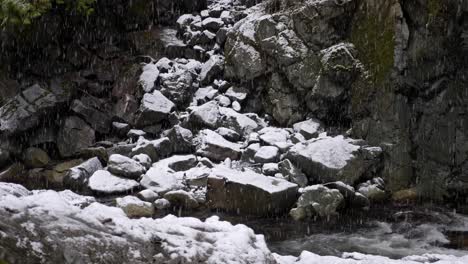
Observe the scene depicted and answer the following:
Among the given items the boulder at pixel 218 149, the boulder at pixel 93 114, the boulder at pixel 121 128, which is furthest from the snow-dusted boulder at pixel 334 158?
the boulder at pixel 93 114

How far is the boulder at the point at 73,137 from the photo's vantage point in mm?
12031

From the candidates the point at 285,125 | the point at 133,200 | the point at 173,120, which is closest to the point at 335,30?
the point at 285,125

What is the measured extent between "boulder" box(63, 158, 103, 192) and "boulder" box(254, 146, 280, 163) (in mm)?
3883

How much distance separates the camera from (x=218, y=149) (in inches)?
437

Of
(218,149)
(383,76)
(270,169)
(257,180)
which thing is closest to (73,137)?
(218,149)

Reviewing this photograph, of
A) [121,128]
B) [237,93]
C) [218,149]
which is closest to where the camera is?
[218,149]

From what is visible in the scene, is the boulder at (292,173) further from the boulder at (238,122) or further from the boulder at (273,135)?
the boulder at (238,122)

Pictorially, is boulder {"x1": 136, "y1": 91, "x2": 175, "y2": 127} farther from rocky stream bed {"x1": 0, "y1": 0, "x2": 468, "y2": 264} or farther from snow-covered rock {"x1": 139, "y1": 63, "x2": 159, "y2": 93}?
snow-covered rock {"x1": 139, "y1": 63, "x2": 159, "y2": 93}

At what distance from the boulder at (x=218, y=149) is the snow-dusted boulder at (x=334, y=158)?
1.40 m

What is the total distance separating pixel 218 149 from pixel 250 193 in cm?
244

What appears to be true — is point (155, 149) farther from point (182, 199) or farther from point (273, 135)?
point (273, 135)

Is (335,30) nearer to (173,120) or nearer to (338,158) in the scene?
(338,158)

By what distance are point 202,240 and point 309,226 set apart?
4.31m

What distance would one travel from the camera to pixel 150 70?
13531 mm
